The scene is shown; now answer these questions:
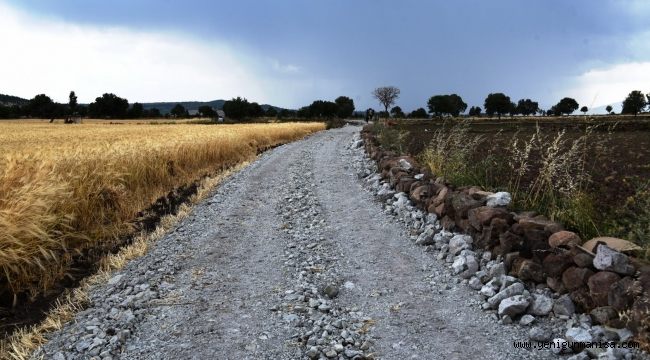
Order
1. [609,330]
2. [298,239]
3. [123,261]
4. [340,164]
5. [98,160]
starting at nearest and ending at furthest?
[609,330]
[123,261]
[298,239]
[98,160]
[340,164]

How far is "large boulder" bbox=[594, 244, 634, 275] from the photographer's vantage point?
4129mm

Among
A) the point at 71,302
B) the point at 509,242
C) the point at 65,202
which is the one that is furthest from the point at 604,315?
the point at 65,202

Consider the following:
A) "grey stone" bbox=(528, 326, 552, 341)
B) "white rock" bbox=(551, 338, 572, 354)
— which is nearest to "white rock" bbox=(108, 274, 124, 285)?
"grey stone" bbox=(528, 326, 552, 341)

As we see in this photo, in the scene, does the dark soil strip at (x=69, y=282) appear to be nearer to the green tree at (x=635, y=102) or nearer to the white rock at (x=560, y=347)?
the white rock at (x=560, y=347)

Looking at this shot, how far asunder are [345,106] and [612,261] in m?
137

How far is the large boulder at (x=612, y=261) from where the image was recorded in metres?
4.13

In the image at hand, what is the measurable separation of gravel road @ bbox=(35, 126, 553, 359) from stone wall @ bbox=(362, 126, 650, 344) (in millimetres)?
665

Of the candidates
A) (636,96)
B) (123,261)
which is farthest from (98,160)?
(636,96)

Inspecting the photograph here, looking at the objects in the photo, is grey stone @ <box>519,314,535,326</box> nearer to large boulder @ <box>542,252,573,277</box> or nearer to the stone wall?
the stone wall

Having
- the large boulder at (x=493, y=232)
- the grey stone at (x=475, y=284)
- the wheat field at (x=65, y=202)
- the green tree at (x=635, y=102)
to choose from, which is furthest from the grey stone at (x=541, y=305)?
the green tree at (x=635, y=102)

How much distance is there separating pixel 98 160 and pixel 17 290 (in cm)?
519

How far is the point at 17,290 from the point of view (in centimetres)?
601

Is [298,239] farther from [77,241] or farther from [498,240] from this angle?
[77,241]

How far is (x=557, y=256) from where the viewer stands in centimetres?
486
